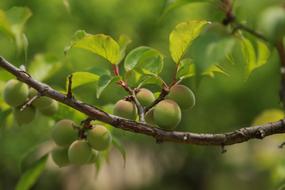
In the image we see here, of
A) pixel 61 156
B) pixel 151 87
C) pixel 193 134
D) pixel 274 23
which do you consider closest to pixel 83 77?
pixel 61 156

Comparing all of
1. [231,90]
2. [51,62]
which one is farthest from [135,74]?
[231,90]

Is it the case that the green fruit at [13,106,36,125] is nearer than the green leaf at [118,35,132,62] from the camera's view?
No

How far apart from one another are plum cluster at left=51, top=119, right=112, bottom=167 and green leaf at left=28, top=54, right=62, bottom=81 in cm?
29

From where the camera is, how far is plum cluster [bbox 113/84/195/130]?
1242mm


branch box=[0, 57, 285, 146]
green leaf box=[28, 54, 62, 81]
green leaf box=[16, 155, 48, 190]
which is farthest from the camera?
green leaf box=[28, 54, 62, 81]

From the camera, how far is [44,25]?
568cm

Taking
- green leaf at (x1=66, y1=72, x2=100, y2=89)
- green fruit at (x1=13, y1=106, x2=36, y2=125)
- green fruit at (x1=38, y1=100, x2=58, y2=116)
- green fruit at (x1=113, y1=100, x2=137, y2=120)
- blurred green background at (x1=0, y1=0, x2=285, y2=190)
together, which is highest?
blurred green background at (x1=0, y1=0, x2=285, y2=190)

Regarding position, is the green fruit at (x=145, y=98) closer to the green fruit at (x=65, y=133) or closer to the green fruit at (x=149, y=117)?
the green fruit at (x=149, y=117)

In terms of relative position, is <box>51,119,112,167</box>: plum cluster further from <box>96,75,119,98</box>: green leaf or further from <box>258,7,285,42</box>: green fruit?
<box>258,7,285,42</box>: green fruit

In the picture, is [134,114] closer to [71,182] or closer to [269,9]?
[269,9]

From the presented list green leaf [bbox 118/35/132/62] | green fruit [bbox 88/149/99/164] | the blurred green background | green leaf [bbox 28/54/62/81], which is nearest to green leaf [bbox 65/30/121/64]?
green leaf [bbox 118/35/132/62]

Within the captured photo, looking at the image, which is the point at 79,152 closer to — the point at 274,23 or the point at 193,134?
the point at 193,134

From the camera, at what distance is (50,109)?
1.59 meters

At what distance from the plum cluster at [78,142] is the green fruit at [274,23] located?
0.62m
